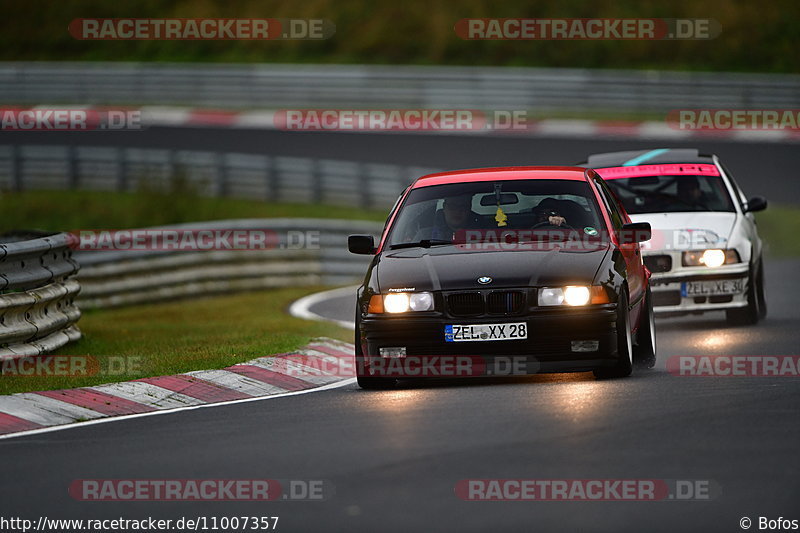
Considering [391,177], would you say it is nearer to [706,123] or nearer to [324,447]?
[706,123]

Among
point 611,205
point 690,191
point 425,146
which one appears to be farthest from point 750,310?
point 425,146

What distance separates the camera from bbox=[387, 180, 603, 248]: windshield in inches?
457

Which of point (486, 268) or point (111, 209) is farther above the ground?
point (486, 268)

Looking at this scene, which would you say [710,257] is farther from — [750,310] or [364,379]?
[364,379]

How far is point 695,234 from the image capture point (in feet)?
50.8

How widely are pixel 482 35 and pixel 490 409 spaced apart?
43.7 m

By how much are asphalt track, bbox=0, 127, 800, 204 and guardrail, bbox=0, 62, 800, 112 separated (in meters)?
3.43

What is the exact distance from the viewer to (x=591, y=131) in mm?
36688

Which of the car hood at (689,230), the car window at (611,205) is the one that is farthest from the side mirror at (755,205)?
the car window at (611,205)

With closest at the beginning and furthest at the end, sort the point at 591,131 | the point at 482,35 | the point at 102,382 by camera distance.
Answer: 1. the point at 102,382
2. the point at 591,131
3. the point at 482,35

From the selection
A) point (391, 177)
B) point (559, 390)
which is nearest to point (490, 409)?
point (559, 390)

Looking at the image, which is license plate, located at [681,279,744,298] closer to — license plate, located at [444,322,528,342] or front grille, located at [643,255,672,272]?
front grille, located at [643,255,672,272]

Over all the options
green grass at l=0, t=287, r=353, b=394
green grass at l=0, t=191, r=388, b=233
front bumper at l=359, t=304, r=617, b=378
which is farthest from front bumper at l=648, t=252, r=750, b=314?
green grass at l=0, t=191, r=388, b=233

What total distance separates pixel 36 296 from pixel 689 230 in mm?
6172
